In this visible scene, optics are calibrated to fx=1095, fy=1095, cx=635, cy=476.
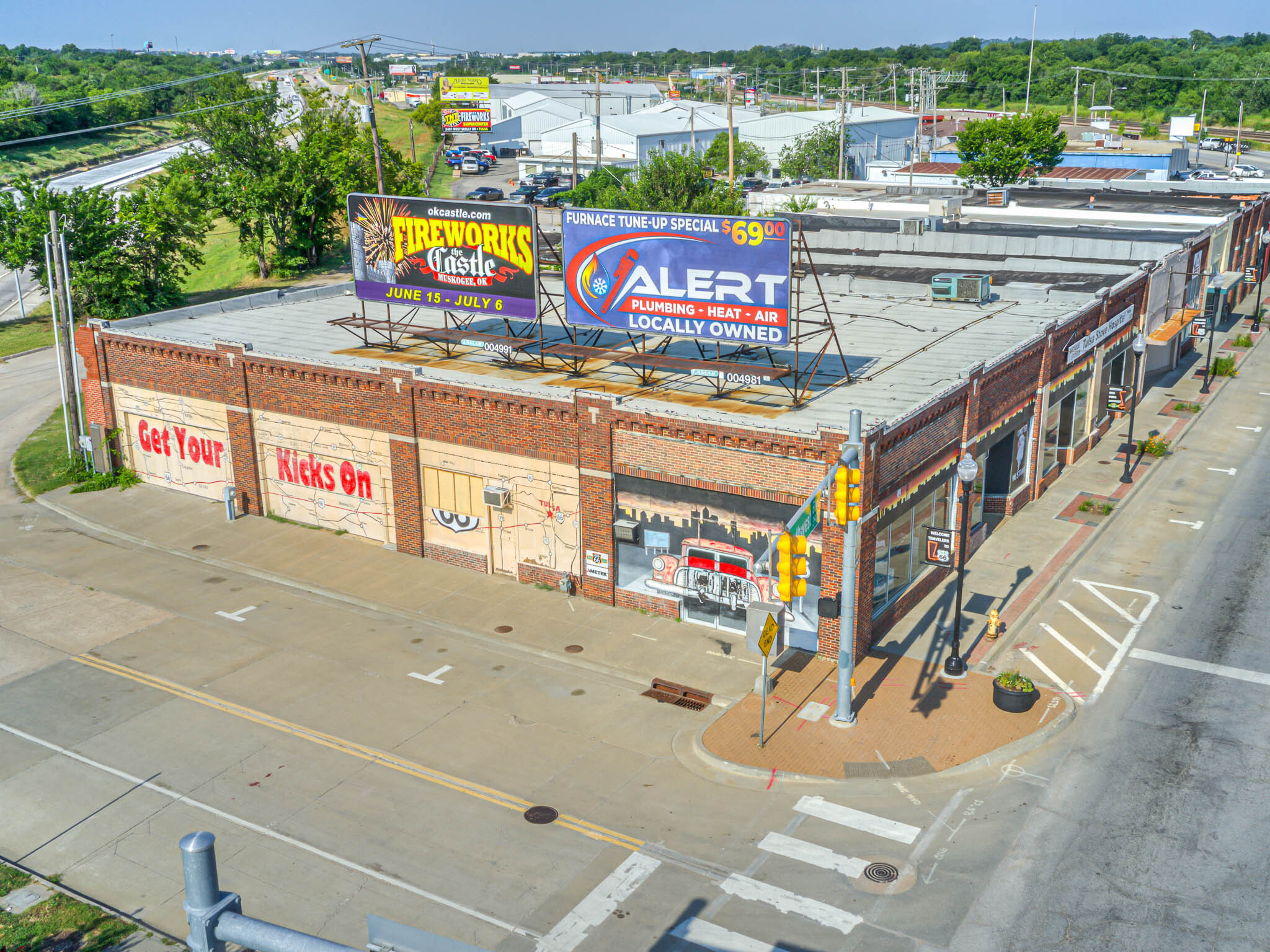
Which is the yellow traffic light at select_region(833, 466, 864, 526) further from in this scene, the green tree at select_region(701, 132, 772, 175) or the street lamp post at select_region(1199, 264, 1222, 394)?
the green tree at select_region(701, 132, 772, 175)

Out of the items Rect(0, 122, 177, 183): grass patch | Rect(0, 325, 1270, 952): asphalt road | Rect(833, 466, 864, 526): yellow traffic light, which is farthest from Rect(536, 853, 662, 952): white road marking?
Rect(0, 122, 177, 183): grass patch

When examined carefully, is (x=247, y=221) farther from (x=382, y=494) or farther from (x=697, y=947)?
(x=697, y=947)

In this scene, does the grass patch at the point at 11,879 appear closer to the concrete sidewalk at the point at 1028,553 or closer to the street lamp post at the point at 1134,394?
the concrete sidewalk at the point at 1028,553

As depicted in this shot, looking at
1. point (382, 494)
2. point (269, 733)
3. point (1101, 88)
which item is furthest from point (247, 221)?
point (1101, 88)

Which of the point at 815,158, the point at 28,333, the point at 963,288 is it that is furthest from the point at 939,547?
the point at 815,158

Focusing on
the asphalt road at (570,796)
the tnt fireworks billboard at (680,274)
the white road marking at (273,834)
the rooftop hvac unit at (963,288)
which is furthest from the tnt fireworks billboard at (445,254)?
the rooftop hvac unit at (963,288)

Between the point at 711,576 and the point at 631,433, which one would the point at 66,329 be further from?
the point at 711,576
